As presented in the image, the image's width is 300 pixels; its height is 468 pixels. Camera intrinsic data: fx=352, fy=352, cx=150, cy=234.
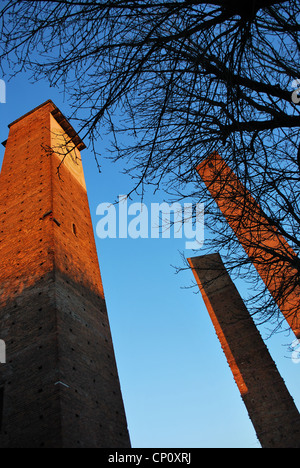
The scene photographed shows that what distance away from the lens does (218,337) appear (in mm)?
9344

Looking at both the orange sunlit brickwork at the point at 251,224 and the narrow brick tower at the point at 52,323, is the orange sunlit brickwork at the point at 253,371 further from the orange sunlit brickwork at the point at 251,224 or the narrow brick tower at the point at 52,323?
the narrow brick tower at the point at 52,323

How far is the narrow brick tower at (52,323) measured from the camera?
5.18m

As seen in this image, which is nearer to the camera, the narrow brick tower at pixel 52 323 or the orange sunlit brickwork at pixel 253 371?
the narrow brick tower at pixel 52 323

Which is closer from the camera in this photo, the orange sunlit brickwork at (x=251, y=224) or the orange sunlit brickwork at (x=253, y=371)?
the orange sunlit brickwork at (x=251, y=224)

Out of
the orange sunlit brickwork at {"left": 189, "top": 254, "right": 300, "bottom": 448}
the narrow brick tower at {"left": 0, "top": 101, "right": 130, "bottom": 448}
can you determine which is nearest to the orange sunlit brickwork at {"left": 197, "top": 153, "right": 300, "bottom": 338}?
the orange sunlit brickwork at {"left": 189, "top": 254, "right": 300, "bottom": 448}

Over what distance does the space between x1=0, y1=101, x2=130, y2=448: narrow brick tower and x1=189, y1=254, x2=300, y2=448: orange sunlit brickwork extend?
9.09 feet

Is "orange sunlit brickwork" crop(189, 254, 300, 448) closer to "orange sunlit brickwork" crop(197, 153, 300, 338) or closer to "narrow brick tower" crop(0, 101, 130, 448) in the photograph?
"orange sunlit brickwork" crop(197, 153, 300, 338)

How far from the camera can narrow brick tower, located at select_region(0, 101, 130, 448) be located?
518 cm

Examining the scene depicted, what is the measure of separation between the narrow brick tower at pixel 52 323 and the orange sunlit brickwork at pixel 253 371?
109 inches

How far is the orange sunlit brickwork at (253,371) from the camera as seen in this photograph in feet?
24.5

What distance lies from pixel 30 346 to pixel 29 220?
11.9 feet

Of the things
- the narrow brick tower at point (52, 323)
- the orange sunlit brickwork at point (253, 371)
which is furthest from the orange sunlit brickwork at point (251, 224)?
the narrow brick tower at point (52, 323)

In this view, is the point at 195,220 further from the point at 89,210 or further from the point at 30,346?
the point at 89,210

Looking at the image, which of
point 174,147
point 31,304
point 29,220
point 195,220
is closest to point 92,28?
point 174,147
